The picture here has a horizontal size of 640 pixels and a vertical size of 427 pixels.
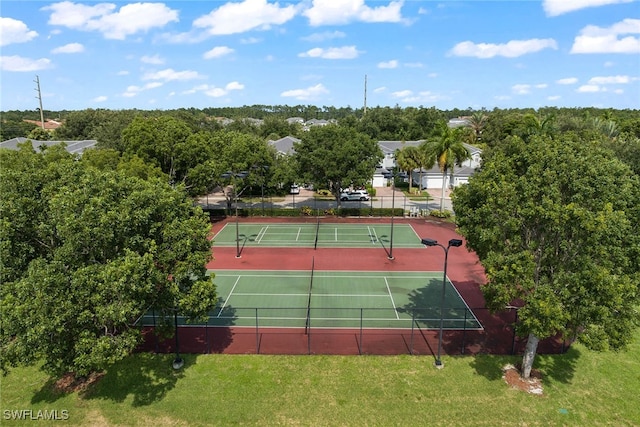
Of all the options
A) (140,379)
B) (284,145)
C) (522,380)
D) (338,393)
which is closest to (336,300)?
(338,393)

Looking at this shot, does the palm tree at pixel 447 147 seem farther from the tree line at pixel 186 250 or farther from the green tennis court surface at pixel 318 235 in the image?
the tree line at pixel 186 250

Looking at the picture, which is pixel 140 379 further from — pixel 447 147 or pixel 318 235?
pixel 447 147

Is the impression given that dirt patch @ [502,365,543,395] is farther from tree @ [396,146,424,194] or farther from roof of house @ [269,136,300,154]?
roof of house @ [269,136,300,154]

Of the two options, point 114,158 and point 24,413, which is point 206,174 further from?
point 24,413

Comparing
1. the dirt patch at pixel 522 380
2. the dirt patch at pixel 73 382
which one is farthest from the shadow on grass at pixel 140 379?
the dirt patch at pixel 522 380

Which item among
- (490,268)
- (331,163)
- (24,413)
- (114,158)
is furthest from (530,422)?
(114,158)

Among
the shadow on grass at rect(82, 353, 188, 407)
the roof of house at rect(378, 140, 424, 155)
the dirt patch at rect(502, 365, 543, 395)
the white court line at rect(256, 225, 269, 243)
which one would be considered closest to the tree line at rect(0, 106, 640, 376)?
the dirt patch at rect(502, 365, 543, 395)
